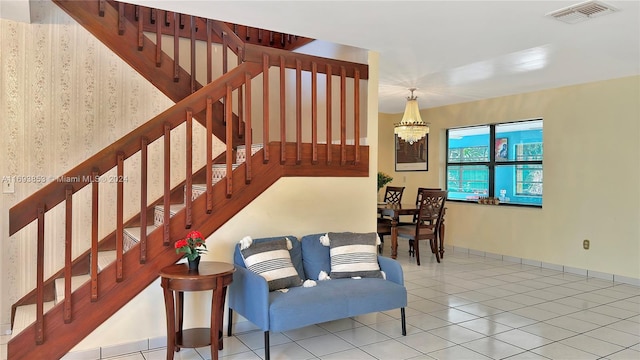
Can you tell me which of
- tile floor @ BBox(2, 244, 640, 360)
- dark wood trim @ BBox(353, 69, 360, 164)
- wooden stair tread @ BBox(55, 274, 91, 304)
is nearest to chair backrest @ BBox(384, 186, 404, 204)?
tile floor @ BBox(2, 244, 640, 360)

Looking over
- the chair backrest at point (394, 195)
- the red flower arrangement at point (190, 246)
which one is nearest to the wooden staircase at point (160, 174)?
the red flower arrangement at point (190, 246)

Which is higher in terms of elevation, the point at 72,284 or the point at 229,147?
the point at 229,147

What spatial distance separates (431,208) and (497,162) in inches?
60.0

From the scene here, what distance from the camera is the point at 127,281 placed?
120 inches

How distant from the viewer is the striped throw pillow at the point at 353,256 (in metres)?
3.60

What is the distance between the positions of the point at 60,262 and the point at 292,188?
6.77 feet

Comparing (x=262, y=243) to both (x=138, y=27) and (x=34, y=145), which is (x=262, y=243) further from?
(x=138, y=27)

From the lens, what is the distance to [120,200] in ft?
9.60

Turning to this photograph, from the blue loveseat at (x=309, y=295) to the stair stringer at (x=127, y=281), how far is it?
35 cm

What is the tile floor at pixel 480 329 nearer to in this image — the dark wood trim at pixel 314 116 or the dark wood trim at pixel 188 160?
the dark wood trim at pixel 188 160

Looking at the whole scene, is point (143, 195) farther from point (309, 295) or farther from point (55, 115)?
point (55, 115)

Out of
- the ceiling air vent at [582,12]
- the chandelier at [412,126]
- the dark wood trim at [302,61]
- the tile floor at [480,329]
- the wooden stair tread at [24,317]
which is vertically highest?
the ceiling air vent at [582,12]

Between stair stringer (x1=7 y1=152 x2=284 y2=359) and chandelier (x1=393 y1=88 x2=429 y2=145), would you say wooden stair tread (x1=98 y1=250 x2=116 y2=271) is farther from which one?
chandelier (x1=393 y1=88 x2=429 y2=145)

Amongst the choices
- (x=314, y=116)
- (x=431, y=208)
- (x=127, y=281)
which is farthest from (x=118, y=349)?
(x=431, y=208)
